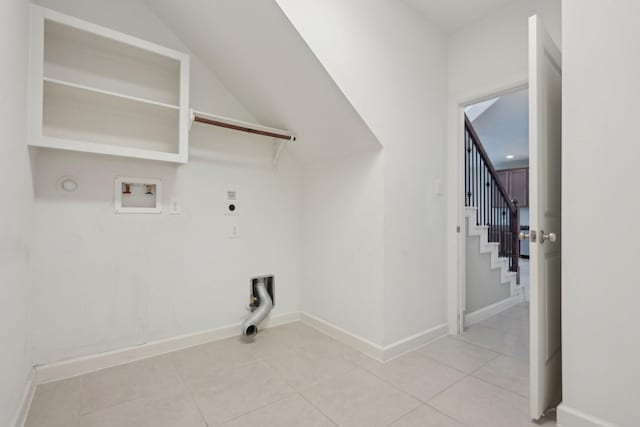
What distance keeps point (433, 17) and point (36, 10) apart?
280 cm

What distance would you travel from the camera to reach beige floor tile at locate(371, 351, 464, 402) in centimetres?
178

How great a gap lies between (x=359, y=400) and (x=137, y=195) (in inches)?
81.3

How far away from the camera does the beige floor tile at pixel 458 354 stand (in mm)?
2102

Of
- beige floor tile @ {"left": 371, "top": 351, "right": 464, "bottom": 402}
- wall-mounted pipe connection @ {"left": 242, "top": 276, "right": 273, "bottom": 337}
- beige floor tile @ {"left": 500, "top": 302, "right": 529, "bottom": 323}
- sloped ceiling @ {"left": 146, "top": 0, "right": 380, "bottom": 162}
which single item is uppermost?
sloped ceiling @ {"left": 146, "top": 0, "right": 380, "bottom": 162}

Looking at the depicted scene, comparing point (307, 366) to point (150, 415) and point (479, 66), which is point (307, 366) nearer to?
point (150, 415)

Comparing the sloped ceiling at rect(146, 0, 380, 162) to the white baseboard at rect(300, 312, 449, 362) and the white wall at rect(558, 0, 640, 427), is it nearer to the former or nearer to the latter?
the white wall at rect(558, 0, 640, 427)

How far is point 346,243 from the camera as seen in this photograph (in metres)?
2.48

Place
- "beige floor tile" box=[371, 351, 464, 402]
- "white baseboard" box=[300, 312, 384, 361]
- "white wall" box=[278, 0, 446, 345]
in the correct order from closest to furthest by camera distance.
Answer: "beige floor tile" box=[371, 351, 464, 402], "white wall" box=[278, 0, 446, 345], "white baseboard" box=[300, 312, 384, 361]

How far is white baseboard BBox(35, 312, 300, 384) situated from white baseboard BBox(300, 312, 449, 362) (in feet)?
1.91

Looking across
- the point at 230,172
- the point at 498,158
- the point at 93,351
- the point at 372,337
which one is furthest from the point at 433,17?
the point at 498,158

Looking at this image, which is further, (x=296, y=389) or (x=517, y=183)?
(x=517, y=183)

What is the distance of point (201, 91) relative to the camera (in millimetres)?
2447

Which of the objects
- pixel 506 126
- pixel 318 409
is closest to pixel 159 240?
pixel 318 409

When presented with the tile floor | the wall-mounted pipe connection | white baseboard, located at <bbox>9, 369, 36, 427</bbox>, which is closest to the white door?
the tile floor
